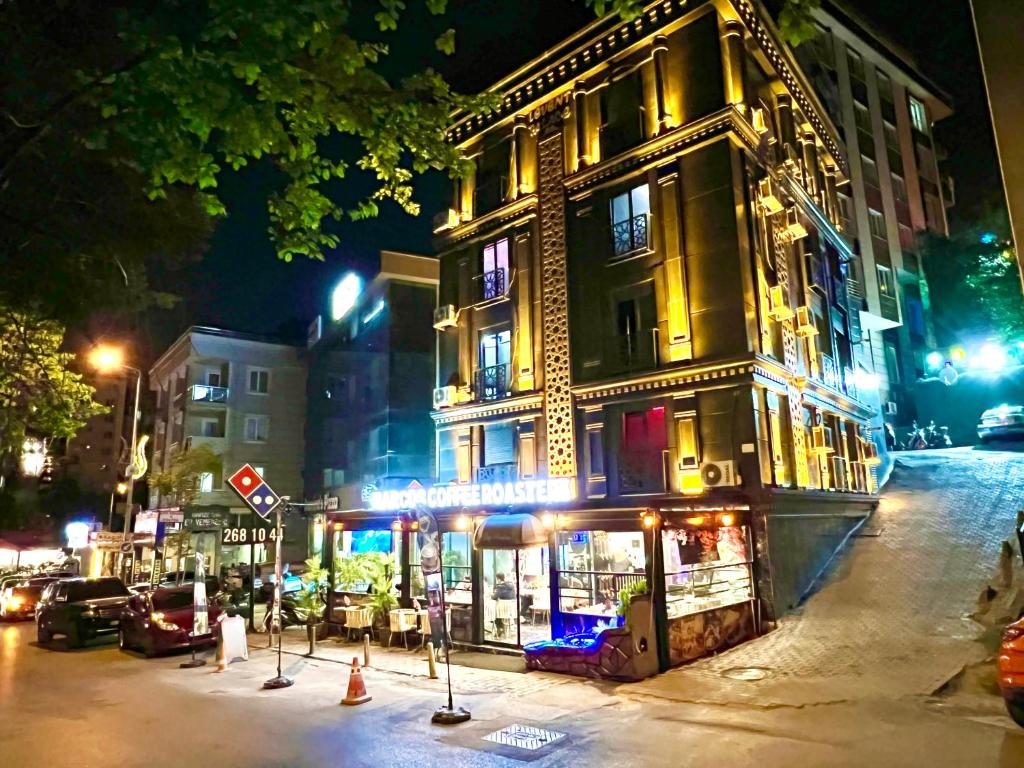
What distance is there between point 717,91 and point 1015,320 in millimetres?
20801

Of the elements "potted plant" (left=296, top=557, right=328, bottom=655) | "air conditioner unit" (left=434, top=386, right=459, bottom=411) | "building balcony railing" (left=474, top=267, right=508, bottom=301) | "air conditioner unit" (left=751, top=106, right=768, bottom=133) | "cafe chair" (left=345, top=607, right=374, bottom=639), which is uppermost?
"air conditioner unit" (left=751, top=106, right=768, bottom=133)

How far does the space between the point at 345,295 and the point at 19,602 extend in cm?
1980

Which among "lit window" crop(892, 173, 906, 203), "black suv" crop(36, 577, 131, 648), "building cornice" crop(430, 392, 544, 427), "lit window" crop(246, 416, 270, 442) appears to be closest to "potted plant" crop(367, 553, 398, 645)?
"building cornice" crop(430, 392, 544, 427)

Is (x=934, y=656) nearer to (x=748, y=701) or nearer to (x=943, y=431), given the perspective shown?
(x=748, y=701)

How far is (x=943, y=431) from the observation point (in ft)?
113

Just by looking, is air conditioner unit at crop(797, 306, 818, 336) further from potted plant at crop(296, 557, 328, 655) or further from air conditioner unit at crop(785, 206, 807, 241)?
potted plant at crop(296, 557, 328, 655)

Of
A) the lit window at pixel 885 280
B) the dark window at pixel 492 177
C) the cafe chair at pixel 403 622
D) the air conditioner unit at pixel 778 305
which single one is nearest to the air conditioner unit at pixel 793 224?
the air conditioner unit at pixel 778 305

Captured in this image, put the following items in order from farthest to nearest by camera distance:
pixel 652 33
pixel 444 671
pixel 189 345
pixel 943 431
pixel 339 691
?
pixel 189 345 → pixel 943 431 → pixel 652 33 → pixel 444 671 → pixel 339 691

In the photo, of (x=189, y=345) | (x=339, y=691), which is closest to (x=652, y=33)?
(x=339, y=691)

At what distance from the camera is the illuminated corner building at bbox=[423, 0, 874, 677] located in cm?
1546

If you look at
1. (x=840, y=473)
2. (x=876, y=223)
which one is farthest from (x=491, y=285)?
(x=876, y=223)

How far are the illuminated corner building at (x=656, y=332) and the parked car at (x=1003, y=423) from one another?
7073 millimetres

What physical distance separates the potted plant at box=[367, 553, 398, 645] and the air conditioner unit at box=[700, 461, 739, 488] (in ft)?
28.2

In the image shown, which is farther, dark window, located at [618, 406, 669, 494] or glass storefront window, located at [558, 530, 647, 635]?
dark window, located at [618, 406, 669, 494]
